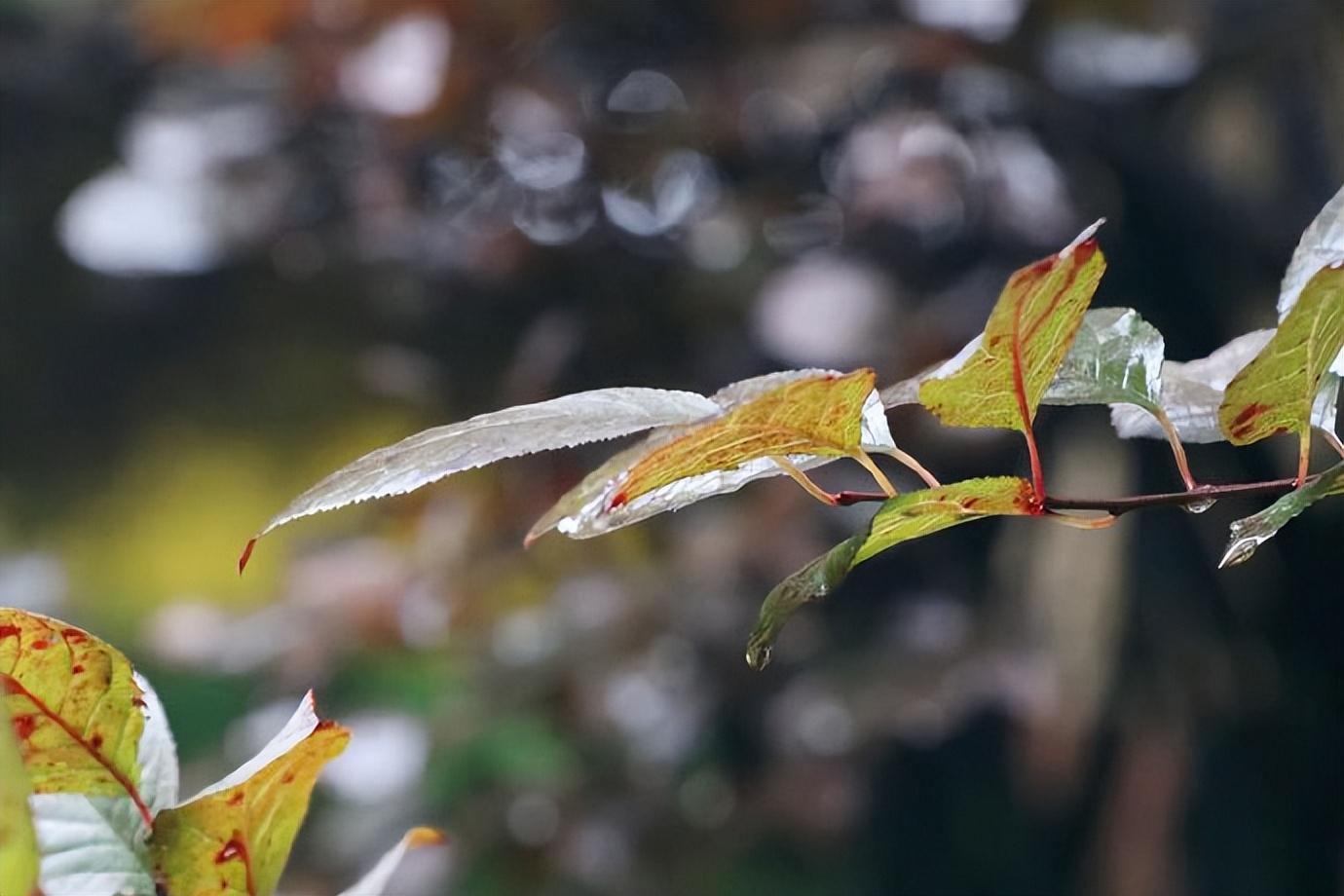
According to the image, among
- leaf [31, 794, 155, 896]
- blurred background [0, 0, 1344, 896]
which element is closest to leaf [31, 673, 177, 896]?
leaf [31, 794, 155, 896]

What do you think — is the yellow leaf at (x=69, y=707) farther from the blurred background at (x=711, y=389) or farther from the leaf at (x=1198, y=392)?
the blurred background at (x=711, y=389)

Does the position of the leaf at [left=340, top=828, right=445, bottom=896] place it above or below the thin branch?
below

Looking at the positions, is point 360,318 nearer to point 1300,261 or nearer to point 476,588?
point 476,588

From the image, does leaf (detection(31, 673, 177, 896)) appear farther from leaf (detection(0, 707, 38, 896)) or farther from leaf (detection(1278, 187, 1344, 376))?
leaf (detection(1278, 187, 1344, 376))

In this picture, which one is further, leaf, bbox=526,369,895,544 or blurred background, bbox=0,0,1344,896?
blurred background, bbox=0,0,1344,896

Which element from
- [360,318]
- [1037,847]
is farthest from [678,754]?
[360,318]

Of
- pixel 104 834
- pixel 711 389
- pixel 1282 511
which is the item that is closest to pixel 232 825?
pixel 104 834

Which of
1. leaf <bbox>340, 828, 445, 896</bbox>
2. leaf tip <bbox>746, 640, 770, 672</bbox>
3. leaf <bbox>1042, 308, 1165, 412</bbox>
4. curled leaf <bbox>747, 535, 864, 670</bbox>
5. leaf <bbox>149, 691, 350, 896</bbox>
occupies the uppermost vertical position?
leaf <bbox>1042, 308, 1165, 412</bbox>
